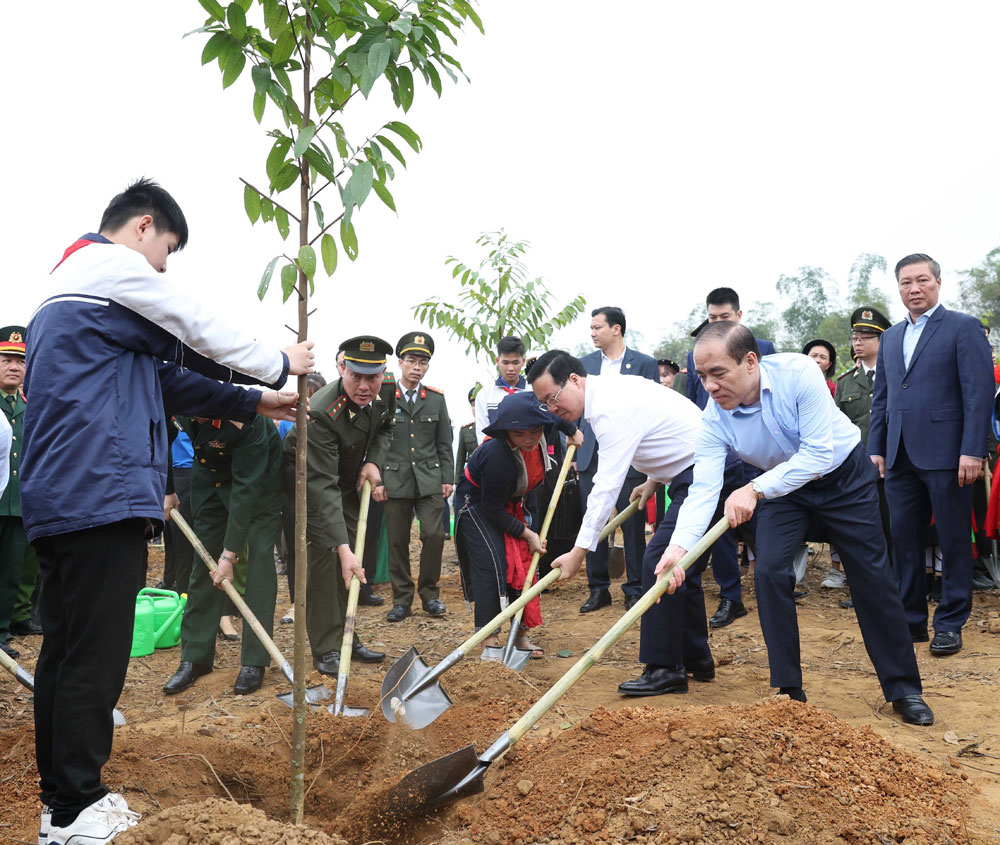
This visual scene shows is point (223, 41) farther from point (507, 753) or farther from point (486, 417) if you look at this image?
point (486, 417)

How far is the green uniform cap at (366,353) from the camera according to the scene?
4668 mm

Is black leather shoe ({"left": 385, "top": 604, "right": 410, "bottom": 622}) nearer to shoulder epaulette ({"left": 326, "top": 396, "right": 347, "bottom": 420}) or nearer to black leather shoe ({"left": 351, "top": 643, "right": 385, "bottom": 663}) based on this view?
black leather shoe ({"left": 351, "top": 643, "right": 385, "bottom": 663})

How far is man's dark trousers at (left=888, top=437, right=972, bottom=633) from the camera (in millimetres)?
4863

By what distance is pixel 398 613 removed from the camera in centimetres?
668

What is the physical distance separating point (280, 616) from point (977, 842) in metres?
5.80

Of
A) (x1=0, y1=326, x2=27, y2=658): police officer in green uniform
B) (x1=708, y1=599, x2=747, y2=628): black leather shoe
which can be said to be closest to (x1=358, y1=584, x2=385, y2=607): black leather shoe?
(x1=0, y1=326, x2=27, y2=658): police officer in green uniform

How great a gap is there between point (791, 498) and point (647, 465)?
971 millimetres

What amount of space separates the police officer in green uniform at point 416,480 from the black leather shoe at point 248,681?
204 cm

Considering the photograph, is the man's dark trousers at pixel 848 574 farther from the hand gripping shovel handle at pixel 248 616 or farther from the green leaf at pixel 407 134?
the green leaf at pixel 407 134

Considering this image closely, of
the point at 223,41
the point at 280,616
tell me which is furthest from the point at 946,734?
the point at 280,616

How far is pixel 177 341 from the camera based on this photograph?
264 cm

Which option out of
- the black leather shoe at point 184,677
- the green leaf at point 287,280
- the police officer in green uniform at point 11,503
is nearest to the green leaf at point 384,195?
the green leaf at point 287,280

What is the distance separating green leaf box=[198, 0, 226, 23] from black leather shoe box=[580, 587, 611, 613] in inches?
209

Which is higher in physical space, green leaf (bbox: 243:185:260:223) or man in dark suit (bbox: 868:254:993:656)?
green leaf (bbox: 243:185:260:223)
